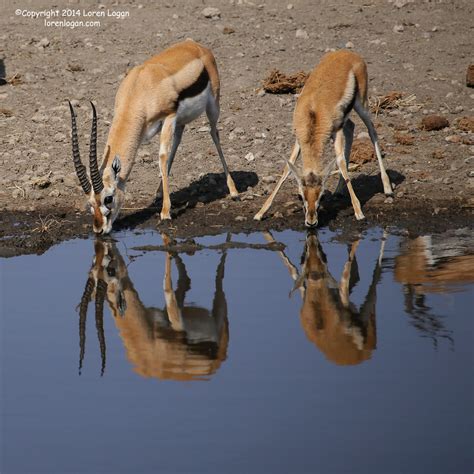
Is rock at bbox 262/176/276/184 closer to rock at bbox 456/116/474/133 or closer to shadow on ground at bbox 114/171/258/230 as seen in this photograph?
shadow on ground at bbox 114/171/258/230

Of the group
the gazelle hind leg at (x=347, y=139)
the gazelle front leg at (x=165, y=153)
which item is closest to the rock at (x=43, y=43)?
the gazelle front leg at (x=165, y=153)

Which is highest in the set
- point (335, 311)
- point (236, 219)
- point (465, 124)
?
point (465, 124)

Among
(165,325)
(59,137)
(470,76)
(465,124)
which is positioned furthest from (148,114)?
(470,76)

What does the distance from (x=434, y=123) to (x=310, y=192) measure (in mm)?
3621

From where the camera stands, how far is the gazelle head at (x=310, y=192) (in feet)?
36.8

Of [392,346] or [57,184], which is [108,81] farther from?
[392,346]

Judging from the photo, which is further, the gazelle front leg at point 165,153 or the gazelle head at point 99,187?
the gazelle front leg at point 165,153

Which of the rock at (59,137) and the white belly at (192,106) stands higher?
the white belly at (192,106)

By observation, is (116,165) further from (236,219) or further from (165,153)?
(236,219)

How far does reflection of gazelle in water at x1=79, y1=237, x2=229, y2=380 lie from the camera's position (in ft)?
25.2

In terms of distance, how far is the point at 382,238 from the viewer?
11156 mm

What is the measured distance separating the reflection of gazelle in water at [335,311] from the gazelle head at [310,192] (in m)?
0.58

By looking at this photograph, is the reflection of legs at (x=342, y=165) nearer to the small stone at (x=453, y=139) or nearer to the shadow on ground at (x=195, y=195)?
the shadow on ground at (x=195, y=195)

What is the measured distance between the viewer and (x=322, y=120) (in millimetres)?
11562
